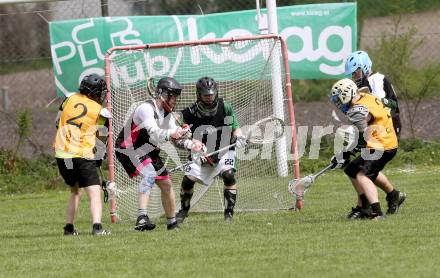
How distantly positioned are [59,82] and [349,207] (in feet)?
16.3

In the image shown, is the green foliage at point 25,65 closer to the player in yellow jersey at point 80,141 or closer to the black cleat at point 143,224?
the player in yellow jersey at point 80,141

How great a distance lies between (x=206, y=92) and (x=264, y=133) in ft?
4.51

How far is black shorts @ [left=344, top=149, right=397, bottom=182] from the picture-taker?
31.2 feet

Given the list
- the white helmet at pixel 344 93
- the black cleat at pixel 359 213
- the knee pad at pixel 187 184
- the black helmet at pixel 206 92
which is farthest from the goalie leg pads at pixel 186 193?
the white helmet at pixel 344 93

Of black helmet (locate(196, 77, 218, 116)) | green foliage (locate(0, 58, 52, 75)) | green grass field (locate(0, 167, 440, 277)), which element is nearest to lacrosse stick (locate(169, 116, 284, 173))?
black helmet (locate(196, 77, 218, 116))

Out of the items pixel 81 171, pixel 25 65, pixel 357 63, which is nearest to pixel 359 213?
pixel 357 63

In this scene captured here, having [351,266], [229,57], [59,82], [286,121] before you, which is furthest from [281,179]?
[351,266]

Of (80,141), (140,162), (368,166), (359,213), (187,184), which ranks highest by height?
(80,141)

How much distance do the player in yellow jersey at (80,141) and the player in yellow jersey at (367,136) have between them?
2.24 meters

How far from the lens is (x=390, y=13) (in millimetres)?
15461

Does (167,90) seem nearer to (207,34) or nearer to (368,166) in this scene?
(368,166)

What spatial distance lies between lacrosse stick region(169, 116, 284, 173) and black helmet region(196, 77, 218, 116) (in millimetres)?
414

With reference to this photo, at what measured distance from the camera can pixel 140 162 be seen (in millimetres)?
9641

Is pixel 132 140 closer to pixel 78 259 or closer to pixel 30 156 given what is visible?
pixel 78 259
